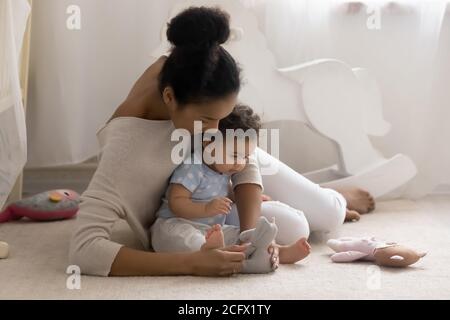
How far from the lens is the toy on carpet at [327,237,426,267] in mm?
1261

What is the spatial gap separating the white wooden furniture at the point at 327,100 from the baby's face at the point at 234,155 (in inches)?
18.9

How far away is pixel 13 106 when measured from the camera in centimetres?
151

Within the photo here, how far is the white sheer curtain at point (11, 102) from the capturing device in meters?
1.46

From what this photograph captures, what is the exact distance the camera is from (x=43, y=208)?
5.39ft

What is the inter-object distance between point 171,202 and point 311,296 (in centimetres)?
30

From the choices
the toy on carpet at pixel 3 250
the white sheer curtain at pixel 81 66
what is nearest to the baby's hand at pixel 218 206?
the toy on carpet at pixel 3 250

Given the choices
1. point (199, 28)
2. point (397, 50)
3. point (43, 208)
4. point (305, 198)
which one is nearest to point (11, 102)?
point (43, 208)

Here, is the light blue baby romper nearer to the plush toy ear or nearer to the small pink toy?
the plush toy ear

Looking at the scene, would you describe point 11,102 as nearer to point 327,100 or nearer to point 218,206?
point 218,206

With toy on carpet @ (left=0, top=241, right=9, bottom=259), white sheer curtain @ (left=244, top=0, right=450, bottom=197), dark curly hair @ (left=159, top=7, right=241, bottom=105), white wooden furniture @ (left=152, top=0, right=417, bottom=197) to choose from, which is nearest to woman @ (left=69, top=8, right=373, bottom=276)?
dark curly hair @ (left=159, top=7, right=241, bottom=105)

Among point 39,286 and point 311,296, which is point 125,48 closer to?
point 39,286

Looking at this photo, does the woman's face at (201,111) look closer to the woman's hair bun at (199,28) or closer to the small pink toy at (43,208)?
the woman's hair bun at (199,28)

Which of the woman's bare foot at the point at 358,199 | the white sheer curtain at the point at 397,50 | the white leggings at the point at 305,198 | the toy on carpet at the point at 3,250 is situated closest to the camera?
the toy on carpet at the point at 3,250
